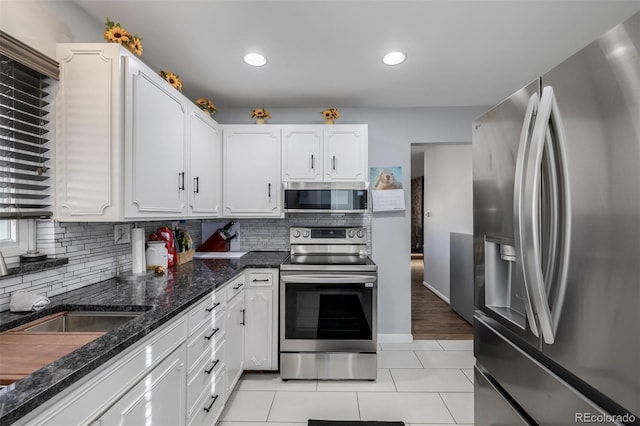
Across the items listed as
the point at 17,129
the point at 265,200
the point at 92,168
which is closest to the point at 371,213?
the point at 265,200

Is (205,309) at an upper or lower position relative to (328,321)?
upper

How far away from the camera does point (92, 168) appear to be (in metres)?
1.50

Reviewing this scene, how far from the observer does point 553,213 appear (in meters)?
0.82

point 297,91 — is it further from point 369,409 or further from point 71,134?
point 369,409

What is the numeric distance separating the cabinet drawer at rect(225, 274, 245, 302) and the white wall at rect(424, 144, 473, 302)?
9.29ft

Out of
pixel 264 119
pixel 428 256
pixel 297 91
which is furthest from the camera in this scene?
pixel 428 256

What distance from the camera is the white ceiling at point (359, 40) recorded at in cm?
169

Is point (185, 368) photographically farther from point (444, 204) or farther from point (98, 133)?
point (444, 204)

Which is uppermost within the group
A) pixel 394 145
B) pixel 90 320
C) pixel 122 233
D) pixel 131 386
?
pixel 394 145

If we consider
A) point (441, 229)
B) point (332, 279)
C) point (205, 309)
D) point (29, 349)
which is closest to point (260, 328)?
point (332, 279)

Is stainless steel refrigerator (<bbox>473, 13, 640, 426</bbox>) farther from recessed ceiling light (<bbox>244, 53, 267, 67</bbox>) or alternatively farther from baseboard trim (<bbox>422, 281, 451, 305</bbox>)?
baseboard trim (<bbox>422, 281, 451, 305</bbox>)

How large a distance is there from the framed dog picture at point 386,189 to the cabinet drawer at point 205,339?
1.87 m

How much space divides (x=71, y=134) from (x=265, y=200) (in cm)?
159

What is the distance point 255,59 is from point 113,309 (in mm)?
1833
